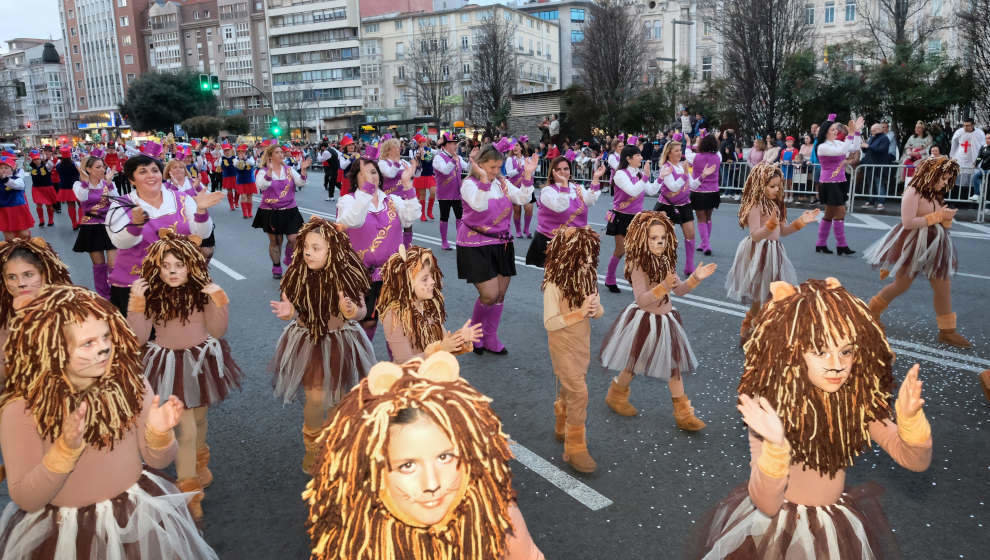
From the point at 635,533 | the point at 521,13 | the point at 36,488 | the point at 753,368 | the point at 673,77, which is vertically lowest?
the point at 635,533

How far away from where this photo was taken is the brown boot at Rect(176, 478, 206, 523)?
154 inches

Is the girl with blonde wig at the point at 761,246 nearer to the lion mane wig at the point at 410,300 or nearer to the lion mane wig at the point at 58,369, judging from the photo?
the lion mane wig at the point at 410,300

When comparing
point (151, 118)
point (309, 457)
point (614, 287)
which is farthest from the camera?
point (151, 118)

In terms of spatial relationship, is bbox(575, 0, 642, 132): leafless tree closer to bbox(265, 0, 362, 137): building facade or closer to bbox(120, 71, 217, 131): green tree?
bbox(120, 71, 217, 131): green tree

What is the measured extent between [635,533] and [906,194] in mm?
4579

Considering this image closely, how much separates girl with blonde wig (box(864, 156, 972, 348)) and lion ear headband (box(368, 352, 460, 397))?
5.86 metres

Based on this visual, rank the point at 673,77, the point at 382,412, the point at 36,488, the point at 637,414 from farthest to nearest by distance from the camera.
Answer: the point at 673,77, the point at 637,414, the point at 36,488, the point at 382,412

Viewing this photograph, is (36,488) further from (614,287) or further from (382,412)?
(614,287)

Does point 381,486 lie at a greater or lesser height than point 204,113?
lesser

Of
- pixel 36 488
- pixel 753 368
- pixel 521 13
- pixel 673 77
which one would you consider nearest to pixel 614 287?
pixel 753 368

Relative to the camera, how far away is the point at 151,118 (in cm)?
7594

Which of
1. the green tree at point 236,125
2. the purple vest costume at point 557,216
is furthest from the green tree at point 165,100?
the purple vest costume at point 557,216

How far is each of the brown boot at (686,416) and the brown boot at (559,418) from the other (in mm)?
832

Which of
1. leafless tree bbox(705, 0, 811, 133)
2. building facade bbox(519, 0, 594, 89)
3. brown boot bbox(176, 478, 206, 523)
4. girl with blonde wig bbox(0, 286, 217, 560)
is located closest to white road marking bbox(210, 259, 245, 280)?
brown boot bbox(176, 478, 206, 523)
